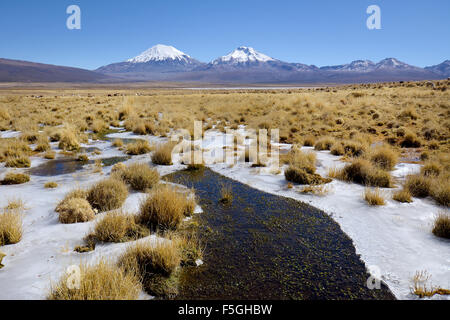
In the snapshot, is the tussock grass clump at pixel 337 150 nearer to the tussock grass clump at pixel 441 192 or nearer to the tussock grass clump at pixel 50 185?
the tussock grass clump at pixel 441 192

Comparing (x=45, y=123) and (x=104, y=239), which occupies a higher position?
(x=45, y=123)

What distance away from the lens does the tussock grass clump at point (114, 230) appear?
13.6 ft

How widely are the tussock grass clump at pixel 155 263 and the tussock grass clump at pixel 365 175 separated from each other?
17.5 feet

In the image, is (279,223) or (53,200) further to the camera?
(53,200)

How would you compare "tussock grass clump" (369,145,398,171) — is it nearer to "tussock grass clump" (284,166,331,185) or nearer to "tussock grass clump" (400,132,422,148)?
"tussock grass clump" (284,166,331,185)

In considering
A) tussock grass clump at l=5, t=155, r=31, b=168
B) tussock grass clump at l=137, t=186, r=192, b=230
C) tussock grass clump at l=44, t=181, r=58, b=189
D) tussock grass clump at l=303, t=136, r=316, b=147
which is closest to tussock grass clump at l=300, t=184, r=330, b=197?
tussock grass clump at l=137, t=186, r=192, b=230

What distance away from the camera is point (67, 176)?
759 centimetres

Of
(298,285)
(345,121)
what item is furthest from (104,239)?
(345,121)

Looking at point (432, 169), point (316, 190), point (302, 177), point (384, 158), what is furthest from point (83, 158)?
point (432, 169)

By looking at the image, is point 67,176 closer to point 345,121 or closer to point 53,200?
point 53,200

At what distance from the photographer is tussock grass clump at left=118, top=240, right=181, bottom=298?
331 cm

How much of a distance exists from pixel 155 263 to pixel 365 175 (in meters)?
5.90
